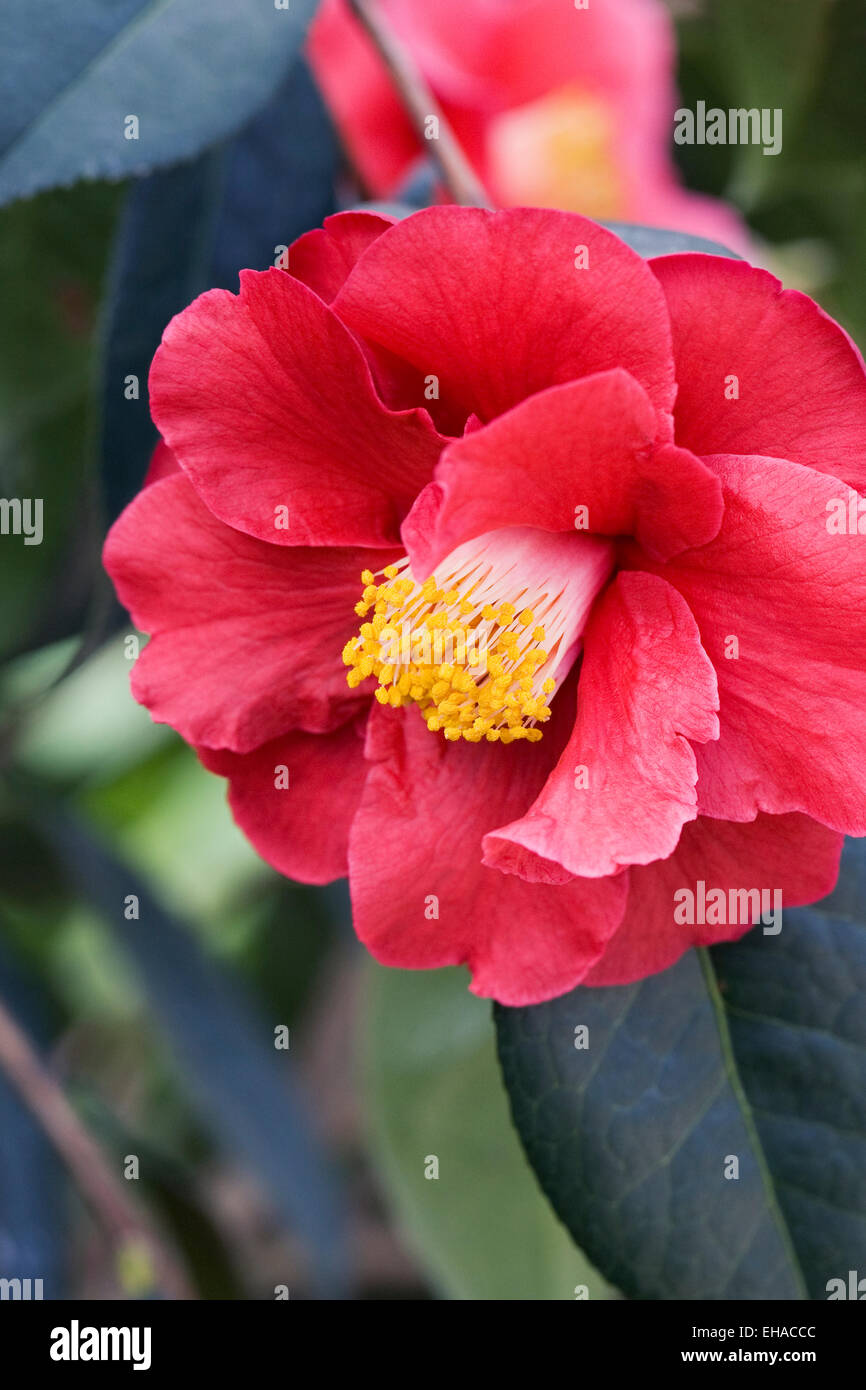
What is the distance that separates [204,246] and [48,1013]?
78cm

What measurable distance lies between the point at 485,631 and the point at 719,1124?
0.28 m

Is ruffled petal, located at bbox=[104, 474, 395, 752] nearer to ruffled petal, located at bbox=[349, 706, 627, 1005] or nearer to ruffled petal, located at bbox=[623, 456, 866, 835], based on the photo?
ruffled petal, located at bbox=[349, 706, 627, 1005]

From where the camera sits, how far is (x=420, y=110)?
26.6 inches

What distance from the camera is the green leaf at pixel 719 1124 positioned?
598 mm

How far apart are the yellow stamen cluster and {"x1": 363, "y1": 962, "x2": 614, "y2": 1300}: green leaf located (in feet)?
1.47

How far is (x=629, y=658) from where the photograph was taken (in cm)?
48

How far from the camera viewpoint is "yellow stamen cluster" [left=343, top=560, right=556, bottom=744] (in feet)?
1.70

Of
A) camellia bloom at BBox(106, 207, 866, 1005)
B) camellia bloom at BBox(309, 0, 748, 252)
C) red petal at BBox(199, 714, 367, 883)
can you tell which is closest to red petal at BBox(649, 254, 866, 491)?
camellia bloom at BBox(106, 207, 866, 1005)

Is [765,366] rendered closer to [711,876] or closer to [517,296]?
[517,296]

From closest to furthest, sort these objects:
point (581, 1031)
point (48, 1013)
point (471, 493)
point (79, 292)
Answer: point (471, 493) → point (581, 1031) → point (79, 292) → point (48, 1013)

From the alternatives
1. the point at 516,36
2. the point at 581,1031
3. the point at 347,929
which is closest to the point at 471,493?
the point at 581,1031

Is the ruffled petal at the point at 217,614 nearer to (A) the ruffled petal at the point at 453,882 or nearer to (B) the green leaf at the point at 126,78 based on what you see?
(A) the ruffled petal at the point at 453,882

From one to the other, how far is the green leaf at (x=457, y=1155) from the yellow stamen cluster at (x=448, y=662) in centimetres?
45
